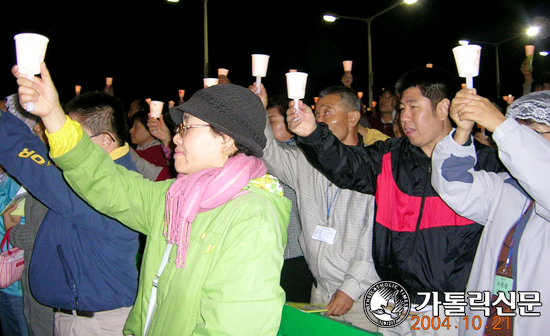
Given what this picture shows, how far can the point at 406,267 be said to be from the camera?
290 centimetres

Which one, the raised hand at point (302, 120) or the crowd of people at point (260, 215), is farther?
the raised hand at point (302, 120)

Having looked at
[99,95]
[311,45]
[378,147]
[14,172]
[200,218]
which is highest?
[311,45]

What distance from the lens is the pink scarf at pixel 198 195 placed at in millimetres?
1934

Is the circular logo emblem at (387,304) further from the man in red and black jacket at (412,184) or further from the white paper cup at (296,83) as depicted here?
the white paper cup at (296,83)

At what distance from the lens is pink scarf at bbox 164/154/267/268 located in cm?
193

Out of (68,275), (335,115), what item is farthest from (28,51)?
(335,115)

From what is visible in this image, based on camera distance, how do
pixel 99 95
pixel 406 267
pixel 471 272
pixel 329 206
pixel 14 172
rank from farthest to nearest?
pixel 329 206, pixel 99 95, pixel 406 267, pixel 471 272, pixel 14 172

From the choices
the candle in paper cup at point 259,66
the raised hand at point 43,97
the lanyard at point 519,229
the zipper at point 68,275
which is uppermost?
the candle in paper cup at point 259,66

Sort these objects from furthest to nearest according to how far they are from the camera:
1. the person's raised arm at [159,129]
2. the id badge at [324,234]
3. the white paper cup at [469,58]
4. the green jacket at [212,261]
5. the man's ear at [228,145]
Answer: the person's raised arm at [159,129] < the id badge at [324,234] < the white paper cup at [469,58] < the man's ear at [228,145] < the green jacket at [212,261]

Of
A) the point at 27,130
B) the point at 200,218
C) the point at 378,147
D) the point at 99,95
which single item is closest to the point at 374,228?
the point at 378,147

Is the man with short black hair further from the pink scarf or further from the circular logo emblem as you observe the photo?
the circular logo emblem

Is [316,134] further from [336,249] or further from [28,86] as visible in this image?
[28,86]

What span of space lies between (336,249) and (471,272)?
1.10 metres

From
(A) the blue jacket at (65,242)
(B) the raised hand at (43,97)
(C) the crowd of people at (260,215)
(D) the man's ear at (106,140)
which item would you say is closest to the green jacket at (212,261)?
(C) the crowd of people at (260,215)
